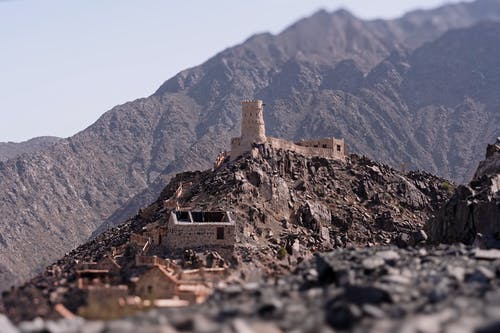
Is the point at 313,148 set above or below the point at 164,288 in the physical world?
above

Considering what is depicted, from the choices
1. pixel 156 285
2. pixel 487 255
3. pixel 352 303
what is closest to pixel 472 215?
pixel 487 255

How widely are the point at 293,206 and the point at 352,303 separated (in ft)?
201

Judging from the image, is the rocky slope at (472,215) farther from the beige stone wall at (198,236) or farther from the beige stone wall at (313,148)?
the beige stone wall at (313,148)

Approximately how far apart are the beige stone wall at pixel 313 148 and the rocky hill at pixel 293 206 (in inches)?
38.4

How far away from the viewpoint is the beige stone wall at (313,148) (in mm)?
118494

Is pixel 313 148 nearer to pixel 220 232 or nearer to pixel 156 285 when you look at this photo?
pixel 220 232

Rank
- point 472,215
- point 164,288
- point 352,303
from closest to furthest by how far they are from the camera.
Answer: point 352,303, point 164,288, point 472,215

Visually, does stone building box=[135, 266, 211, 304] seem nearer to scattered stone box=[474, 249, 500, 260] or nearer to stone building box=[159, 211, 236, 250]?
scattered stone box=[474, 249, 500, 260]

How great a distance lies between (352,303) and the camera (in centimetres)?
4756

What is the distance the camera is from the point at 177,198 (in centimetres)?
10931

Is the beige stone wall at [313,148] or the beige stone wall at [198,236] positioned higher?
the beige stone wall at [313,148]

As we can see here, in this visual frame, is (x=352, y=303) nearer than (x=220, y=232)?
Yes

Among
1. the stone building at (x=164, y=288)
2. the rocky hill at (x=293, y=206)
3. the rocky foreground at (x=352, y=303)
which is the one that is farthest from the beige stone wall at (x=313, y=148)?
the rocky foreground at (x=352, y=303)

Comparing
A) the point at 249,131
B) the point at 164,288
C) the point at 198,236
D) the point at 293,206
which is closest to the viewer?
the point at 164,288
